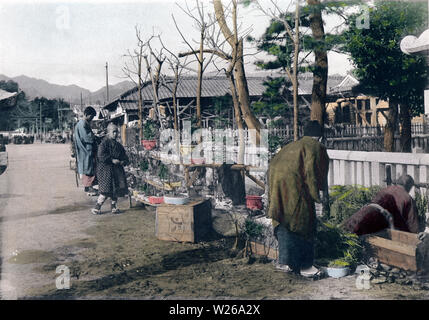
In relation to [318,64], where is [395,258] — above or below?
below

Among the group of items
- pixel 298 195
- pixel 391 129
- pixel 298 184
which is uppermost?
pixel 391 129

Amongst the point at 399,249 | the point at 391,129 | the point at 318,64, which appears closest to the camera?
the point at 399,249

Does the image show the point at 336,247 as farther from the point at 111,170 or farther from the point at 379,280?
the point at 111,170

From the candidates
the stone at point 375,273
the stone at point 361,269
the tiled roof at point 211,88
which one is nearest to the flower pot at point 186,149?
the tiled roof at point 211,88

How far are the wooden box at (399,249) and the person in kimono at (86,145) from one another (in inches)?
232

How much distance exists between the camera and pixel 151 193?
346 inches

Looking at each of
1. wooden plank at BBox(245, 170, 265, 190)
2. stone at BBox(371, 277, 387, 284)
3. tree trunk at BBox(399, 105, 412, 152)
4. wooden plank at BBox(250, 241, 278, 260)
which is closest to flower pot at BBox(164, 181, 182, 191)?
wooden plank at BBox(245, 170, 265, 190)

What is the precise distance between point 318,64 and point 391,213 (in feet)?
9.26

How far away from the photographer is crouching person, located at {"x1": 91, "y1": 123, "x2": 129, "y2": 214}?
8.32m

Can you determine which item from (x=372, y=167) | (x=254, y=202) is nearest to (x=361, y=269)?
(x=372, y=167)

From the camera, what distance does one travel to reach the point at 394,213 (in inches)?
202

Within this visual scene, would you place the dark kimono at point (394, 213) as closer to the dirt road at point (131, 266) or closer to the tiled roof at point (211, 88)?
the dirt road at point (131, 266)
